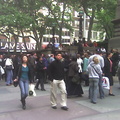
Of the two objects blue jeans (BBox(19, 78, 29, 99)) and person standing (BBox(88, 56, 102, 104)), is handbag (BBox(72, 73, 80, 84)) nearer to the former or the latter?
person standing (BBox(88, 56, 102, 104))

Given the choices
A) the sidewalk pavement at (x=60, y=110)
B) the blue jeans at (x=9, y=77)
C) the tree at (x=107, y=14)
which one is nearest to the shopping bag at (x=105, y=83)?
the sidewalk pavement at (x=60, y=110)

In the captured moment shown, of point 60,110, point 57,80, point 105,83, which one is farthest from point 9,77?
point 60,110

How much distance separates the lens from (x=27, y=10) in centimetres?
2405

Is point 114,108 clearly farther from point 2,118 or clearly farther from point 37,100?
point 2,118

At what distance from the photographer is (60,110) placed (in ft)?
23.0

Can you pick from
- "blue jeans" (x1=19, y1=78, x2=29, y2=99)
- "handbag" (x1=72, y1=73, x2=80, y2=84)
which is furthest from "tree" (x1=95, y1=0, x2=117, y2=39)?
"blue jeans" (x1=19, y1=78, x2=29, y2=99)

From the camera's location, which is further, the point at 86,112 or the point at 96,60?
the point at 96,60

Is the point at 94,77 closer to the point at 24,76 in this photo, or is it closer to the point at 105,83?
the point at 105,83

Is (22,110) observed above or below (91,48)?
below

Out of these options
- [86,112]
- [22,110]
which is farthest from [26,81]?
[86,112]

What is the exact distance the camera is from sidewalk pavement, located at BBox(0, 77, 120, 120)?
638 cm

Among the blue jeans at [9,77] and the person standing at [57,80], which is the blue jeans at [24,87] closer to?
the person standing at [57,80]

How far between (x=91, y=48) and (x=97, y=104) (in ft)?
40.2

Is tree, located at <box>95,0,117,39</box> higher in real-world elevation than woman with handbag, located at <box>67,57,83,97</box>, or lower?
higher
